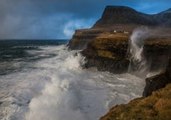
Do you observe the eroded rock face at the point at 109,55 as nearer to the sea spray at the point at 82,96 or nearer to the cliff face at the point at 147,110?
the sea spray at the point at 82,96

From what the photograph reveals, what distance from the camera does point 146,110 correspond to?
783cm

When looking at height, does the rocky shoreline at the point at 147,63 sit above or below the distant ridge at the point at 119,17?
below

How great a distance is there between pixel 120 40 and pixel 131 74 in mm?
6562

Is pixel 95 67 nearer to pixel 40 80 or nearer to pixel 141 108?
Answer: pixel 40 80

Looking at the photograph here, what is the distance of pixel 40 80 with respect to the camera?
2280 centimetres

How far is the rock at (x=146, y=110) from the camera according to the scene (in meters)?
7.47

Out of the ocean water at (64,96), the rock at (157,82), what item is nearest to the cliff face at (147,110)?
the rock at (157,82)

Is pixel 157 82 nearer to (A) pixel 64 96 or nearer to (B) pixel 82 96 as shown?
(B) pixel 82 96

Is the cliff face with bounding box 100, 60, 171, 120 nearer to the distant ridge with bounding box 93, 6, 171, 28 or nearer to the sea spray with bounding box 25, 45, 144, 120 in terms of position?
the sea spray with bounding box 25, 45, 144, 120

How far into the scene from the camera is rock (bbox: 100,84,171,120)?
7.47m

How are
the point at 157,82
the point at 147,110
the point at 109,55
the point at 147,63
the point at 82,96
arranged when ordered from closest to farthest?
the point at 147,110 → the point at 157,82 → the point at 82,96 → the point at 147,63 → the point at 109,55

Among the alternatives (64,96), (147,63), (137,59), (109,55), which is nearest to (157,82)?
(64,96)

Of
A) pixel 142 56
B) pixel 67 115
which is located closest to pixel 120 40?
pixel 142 56

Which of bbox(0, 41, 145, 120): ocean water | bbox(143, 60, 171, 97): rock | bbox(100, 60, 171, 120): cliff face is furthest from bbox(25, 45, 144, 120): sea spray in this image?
bbox(100, 60, 171, 120): cliff face
